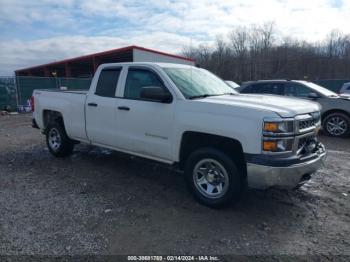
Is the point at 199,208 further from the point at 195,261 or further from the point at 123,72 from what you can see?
the point at 123,72

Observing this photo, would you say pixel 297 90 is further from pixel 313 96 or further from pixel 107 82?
pixel 107 82

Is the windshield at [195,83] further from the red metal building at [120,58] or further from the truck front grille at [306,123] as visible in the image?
the red metal building at [120,58]

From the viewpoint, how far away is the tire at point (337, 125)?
882cm

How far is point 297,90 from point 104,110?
Answer: 6738 mm

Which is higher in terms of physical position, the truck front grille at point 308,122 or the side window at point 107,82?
the side window at point 107,82

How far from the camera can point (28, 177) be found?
5.35 metres

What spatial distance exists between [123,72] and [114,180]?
1.89m

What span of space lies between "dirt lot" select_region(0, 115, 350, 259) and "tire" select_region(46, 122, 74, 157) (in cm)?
73

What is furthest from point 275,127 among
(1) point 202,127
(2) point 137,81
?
(2) point 137,81

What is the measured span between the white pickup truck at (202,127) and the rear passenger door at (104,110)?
2 cm

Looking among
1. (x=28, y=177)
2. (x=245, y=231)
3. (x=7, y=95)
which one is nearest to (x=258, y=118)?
(x=245, y=231)

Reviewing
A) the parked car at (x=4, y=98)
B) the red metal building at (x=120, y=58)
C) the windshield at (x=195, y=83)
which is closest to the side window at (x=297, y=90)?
the windshield at (x=195, y=83)

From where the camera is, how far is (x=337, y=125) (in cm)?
895

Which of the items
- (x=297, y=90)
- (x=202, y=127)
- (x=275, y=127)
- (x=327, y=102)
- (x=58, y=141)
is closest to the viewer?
(x=275, y=127)
